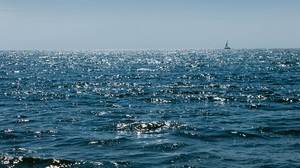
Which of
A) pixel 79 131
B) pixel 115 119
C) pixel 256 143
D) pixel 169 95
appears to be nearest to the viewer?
pixel 256 143

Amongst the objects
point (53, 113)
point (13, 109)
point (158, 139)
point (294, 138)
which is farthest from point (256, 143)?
point (13, 109)

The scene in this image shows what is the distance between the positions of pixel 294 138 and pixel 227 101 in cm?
1558

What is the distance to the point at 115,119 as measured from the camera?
27203 mm

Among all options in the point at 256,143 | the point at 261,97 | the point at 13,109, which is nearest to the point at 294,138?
the point at 256,143

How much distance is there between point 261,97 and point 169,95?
9651 millimetres

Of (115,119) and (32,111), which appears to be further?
(32,111)

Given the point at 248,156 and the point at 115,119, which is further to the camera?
the point at 115,119

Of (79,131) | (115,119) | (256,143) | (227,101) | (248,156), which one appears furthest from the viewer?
(227,101)

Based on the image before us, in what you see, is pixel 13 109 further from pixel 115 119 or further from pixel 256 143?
pixel 256 143

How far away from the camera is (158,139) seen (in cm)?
2075

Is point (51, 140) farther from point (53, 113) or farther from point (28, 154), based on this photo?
point (53, 113)

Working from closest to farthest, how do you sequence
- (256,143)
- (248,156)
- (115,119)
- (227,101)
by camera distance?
1. (248,156)
2. (256,143)
3. (115,119)
4. (227,101)

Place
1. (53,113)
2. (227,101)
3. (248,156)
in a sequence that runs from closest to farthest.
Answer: (248,156) < (53,113) < (227,101)

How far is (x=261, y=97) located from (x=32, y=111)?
22.1m
